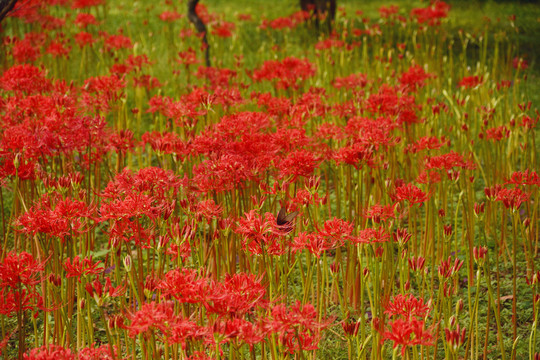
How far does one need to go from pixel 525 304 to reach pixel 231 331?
215 cm

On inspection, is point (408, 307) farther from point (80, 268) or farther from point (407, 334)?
point (80, 268)

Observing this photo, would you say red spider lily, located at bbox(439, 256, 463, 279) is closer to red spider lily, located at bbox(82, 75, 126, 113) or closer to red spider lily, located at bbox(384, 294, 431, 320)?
red spider lily, located at bbox(384, 294, 431, 320)

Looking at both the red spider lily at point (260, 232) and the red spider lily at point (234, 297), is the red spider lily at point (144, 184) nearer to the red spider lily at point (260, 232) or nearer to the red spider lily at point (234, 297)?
the red spider lily at point (260, 232)

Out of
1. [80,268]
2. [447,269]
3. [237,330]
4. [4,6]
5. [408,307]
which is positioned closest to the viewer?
[237,330]

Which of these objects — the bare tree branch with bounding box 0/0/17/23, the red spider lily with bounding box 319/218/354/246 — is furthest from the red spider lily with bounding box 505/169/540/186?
the bare tree branch with bounding box 0/0/17/23

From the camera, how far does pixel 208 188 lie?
3.00 m

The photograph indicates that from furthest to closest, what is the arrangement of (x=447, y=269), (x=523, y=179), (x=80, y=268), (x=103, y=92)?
(x=103, y=92), (x=523, y=179), (x=447, y=269), (x=80, y=268)

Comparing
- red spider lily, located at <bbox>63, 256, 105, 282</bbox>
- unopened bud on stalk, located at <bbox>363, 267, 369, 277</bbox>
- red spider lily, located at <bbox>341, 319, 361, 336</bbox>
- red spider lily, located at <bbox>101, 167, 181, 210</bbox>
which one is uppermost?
red spider lily, located at <bbox>101, 167, 181, 210</bbox>

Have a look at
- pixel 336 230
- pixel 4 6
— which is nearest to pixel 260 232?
pixel 336 230

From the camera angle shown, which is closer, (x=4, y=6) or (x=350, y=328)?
(x=350, y=328)

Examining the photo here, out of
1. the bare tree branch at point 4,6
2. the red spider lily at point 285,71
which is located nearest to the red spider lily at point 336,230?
the bare tree branch at point 4,6

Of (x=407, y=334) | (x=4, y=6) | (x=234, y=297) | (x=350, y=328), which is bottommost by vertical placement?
(x=350, y=328)

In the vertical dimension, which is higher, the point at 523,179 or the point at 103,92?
the point at 103,92

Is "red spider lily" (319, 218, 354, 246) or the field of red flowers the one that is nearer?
the field of red flowers
